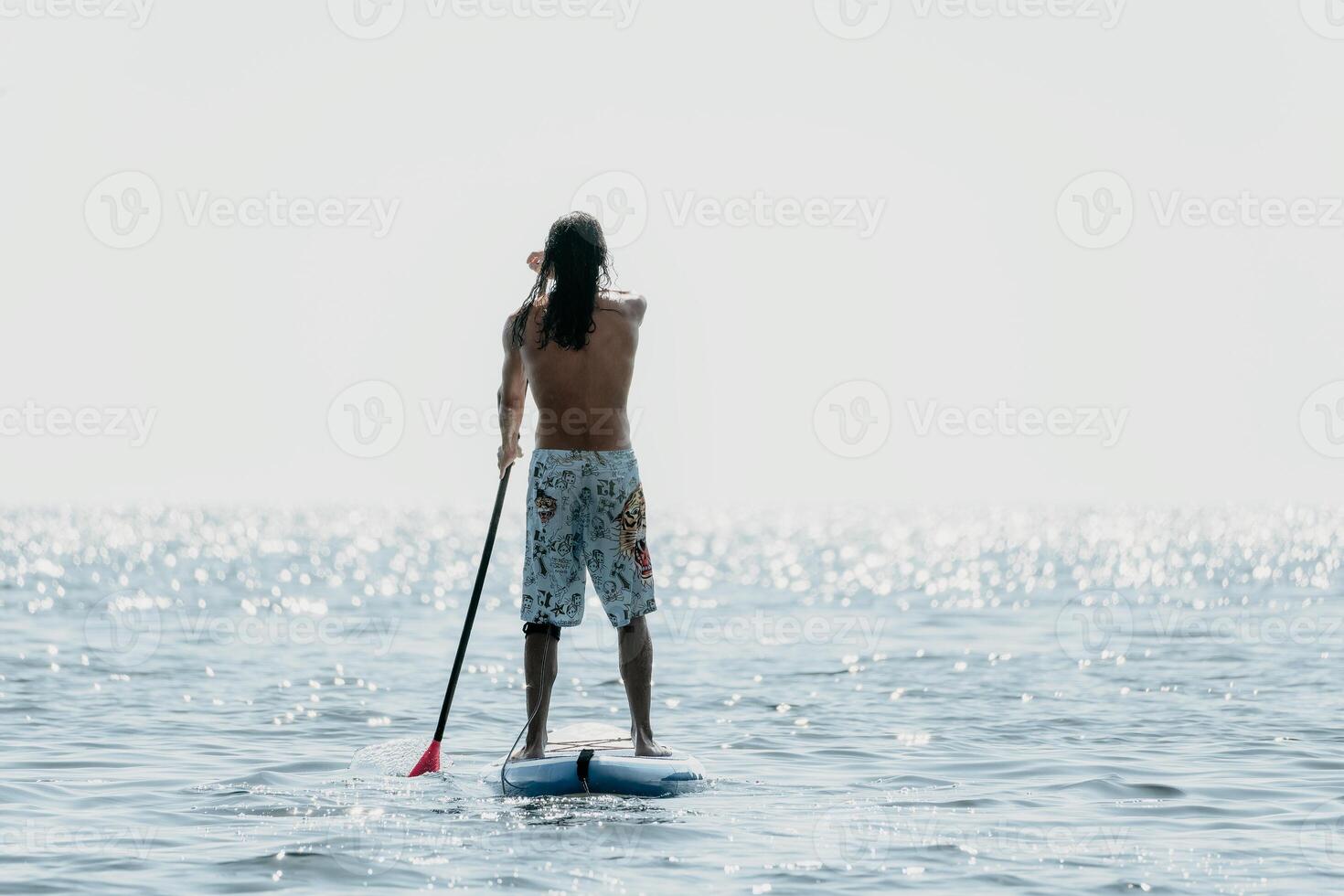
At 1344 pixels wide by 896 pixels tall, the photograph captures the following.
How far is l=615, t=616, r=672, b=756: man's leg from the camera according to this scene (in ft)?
23.9

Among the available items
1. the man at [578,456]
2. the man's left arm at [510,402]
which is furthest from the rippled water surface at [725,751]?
the man's left arm at [510,402]

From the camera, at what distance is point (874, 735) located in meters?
9.85

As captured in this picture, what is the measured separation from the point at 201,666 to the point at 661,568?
1145 inches

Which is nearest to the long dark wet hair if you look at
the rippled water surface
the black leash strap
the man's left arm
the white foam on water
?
the man's left arm

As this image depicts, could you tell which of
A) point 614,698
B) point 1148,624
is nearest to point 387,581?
point 1148,624

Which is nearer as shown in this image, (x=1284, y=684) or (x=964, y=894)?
(x=964, y=894)

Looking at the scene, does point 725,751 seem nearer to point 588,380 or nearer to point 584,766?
point 584,766

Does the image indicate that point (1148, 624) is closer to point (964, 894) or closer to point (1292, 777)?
point (1292, 777)

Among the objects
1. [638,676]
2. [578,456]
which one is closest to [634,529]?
[578,456]

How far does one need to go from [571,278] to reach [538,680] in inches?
73.4

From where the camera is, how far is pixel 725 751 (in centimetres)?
912

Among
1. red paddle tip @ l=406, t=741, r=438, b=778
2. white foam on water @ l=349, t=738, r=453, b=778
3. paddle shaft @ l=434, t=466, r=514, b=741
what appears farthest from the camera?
white foam on water @ l=349, t=738, r=453, b=778

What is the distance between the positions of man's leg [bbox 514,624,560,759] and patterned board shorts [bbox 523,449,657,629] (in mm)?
98

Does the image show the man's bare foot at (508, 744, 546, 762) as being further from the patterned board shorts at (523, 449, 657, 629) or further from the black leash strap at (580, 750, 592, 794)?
the patterned board shorts at (523, 449, 657, 629)
